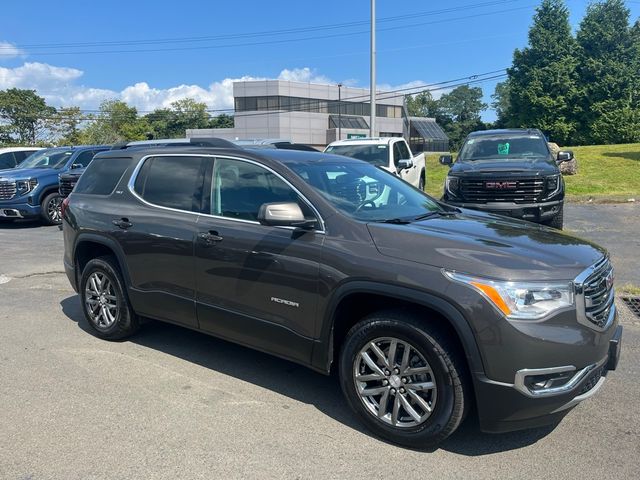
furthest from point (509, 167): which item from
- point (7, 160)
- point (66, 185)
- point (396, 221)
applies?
point (7, 160)

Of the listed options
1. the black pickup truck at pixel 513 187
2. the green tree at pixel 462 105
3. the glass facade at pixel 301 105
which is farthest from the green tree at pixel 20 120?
the green tree at pixel 462 105

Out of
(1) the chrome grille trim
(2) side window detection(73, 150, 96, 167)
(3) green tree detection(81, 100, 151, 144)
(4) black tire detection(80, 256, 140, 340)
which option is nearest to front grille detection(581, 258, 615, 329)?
(1) the chrome grille trim

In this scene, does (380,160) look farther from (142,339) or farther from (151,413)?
(151,413)

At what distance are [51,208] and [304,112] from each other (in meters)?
58.0

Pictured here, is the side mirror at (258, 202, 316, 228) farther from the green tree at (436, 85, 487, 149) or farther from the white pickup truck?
the green tree at (436, 85, 487, 149)

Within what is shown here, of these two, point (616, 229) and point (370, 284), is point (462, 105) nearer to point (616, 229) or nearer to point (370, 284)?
point (616, 229)

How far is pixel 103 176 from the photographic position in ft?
17.1

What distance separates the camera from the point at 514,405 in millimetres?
2859

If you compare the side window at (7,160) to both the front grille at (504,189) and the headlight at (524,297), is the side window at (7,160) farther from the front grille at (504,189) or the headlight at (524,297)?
the headlight at (524,297)

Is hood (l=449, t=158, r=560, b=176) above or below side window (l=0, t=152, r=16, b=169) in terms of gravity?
below

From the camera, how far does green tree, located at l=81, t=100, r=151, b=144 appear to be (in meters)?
66.6

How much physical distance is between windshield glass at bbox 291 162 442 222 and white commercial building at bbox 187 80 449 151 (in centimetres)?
6088

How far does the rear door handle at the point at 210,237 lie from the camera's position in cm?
398

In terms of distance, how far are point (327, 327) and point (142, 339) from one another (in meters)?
2.53
